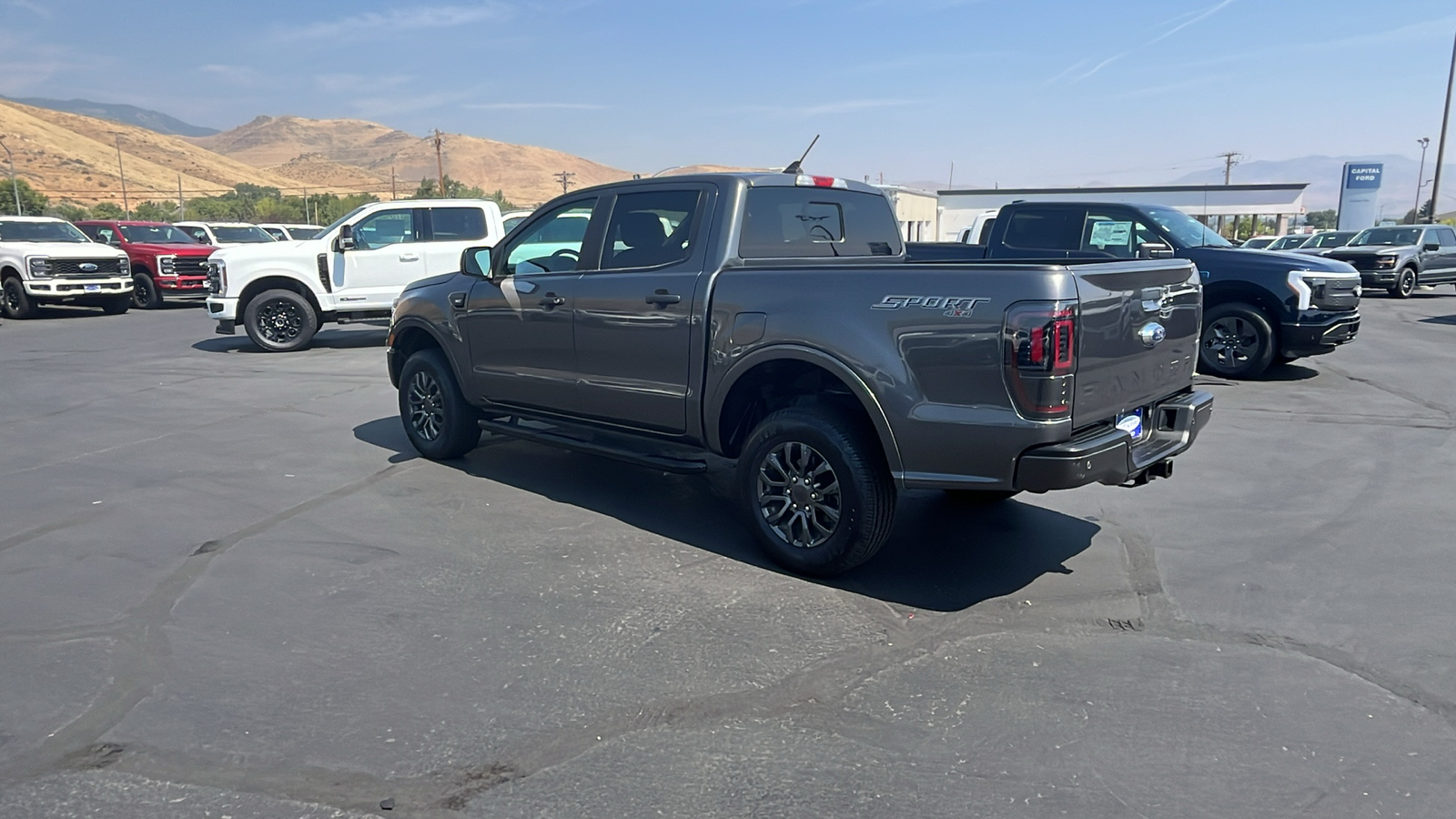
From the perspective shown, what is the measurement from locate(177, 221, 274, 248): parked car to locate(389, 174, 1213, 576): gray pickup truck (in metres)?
20.1

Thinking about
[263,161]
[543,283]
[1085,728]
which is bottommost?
[1085,728]

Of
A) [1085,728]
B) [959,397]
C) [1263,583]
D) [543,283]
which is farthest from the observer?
[543,283]

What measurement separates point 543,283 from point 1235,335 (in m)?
8.28

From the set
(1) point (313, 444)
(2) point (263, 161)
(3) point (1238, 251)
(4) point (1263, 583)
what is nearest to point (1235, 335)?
(3) point (1238, 251)

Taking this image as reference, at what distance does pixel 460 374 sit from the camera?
265 inches

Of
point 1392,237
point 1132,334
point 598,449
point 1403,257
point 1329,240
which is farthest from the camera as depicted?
point 1329,240

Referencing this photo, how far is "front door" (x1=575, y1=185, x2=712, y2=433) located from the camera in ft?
17.3

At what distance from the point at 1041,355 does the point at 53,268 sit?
21.1 meters

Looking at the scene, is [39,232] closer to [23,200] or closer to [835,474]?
[835,474]

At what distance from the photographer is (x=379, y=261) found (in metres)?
13.7

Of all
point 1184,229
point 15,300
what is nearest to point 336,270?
point 15,300

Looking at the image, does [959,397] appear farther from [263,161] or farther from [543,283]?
[263,161]

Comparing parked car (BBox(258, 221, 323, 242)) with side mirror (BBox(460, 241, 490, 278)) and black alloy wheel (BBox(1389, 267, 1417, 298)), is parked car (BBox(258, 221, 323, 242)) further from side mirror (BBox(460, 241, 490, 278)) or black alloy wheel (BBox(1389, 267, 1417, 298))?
black alloy wheel (BBox(1389, 267, 1417, 298))

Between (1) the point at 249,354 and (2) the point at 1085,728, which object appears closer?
(2) the point at 1085,728
